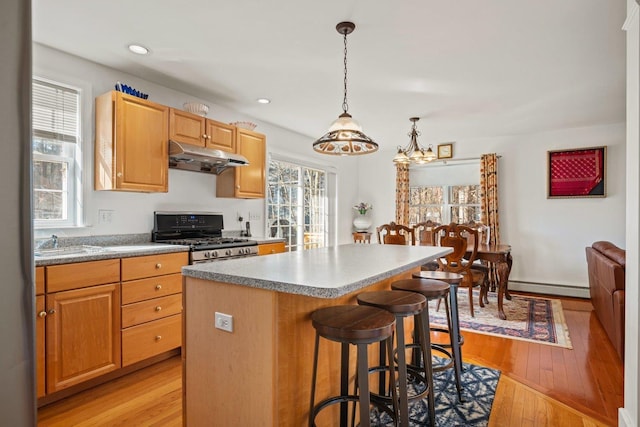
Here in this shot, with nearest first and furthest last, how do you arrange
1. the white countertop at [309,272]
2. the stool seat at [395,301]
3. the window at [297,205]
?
1. the white countertop at [309,272]
2. the stool seat at [395,301]
3. the window at [297,205]

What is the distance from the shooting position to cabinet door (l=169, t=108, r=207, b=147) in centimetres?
317

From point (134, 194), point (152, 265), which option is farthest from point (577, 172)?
point (134, 194)

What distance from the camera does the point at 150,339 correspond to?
2.70m

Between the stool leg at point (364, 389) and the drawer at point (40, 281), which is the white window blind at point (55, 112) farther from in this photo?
the stool leg at point (364, 389)

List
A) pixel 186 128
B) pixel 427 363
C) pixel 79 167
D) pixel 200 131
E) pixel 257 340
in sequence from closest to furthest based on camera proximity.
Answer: pixel 257 340
pixel 427 363
pixel 79 167
pixel 186 128
pixel 200 131

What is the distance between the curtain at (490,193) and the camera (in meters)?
5.43

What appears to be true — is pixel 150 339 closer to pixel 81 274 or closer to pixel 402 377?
pixel 81 274

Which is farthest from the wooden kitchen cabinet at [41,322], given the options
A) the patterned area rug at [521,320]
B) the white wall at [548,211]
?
the white wall at [548,211]

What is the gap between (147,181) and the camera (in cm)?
299

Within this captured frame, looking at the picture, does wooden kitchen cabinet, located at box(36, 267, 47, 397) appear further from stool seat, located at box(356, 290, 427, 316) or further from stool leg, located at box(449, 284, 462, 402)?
stool leg, located at box(449, 284, 462, 402)

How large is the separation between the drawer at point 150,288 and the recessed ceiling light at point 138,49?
1.75 metres

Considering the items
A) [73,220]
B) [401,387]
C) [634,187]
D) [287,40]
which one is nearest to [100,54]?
[73,220]

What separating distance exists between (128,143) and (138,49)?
722mm

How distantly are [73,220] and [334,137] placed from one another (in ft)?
7.22
